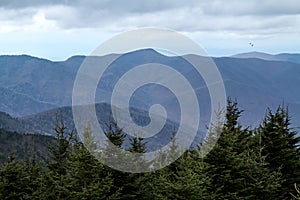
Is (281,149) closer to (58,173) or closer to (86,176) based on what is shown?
(86,176)

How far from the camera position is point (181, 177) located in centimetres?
1769

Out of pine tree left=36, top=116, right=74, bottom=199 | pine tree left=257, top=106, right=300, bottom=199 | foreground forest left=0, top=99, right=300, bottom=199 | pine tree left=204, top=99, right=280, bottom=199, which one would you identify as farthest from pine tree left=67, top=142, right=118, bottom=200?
pine tree left=257, top=106, right=300, bottom=199

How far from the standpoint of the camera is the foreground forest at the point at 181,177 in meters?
17.7

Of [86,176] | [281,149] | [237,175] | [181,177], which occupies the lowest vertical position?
[86,176]

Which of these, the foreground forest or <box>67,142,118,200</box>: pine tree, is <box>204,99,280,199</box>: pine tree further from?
<box>67,142,118,200</box>: pine tree

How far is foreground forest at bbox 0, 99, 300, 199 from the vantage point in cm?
1772

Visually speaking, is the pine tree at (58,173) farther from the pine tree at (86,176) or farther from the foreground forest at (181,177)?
the pine tree at (86,176)

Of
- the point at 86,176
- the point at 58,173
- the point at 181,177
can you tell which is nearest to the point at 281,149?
the point at 181,177

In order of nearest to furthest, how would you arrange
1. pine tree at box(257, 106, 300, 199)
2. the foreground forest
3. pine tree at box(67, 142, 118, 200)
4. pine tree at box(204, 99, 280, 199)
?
pine tree at box(67, 142, 118, 200) < the foreground forest < pine tree at box(204, 99, 280, 199) < pine tree at box(257, 106, 300, 199)

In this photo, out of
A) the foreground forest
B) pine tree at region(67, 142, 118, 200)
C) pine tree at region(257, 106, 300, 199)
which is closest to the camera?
pine tree at region(67, 142, 118, 200)

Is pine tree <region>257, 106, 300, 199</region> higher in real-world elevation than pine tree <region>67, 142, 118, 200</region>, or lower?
higher

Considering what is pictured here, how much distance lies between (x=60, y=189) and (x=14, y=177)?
3.60 m

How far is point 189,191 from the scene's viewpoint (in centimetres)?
1734

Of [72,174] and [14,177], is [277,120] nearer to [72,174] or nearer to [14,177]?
[72,174]
